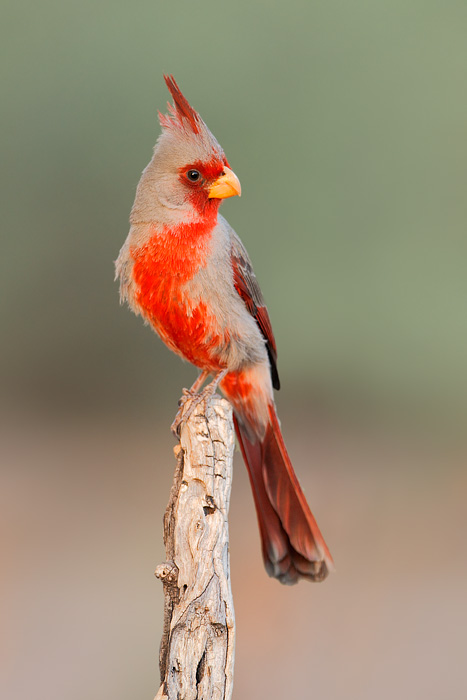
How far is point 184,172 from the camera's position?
5.50 ft

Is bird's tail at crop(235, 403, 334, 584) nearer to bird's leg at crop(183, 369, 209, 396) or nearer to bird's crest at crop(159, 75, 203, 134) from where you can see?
bird's leg at crop(183, 369, 209, 396)

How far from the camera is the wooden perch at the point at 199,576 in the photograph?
1421 mm

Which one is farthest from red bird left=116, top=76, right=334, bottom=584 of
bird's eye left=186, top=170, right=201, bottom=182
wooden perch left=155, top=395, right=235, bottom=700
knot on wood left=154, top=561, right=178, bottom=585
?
knot on wood left=154, top=561, right=178, bottom=585

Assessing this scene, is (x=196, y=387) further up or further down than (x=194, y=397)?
further up

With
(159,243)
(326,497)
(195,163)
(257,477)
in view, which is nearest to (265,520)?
(257,477)

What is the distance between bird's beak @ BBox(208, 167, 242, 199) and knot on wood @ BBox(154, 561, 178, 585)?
830 millimetres

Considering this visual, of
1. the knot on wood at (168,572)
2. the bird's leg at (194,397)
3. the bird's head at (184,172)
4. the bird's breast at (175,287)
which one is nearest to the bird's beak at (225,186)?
the bird's head at (184,172)

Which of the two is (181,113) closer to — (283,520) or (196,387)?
(196,387)

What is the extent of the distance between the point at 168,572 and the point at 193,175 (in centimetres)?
89

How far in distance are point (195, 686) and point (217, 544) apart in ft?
0.90

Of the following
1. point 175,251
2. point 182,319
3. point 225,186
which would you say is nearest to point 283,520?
point 182,319

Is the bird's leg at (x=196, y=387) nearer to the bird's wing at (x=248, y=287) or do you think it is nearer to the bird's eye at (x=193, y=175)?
the bird's wing at (x=248, y=287)

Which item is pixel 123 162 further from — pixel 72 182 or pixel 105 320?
pixel 105 320

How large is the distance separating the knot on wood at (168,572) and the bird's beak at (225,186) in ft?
2.72
